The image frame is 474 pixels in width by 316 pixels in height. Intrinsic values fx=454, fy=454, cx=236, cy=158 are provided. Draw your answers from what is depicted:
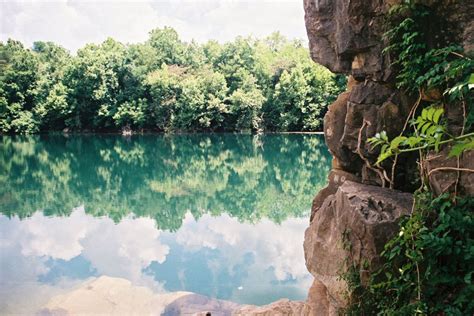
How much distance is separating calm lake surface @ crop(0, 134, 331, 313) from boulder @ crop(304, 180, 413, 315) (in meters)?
3.94

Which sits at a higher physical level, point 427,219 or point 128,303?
point 427,219

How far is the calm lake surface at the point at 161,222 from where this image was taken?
8.39 meters


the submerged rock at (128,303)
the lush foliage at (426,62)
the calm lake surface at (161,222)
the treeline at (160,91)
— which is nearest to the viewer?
the lush foliage at (426,62)

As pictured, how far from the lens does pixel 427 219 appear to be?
3094 millimetres

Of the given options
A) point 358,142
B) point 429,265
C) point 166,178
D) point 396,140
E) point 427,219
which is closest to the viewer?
point 396,140

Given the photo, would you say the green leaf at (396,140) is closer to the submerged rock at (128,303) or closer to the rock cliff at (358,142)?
the rock cliff at (358,142)

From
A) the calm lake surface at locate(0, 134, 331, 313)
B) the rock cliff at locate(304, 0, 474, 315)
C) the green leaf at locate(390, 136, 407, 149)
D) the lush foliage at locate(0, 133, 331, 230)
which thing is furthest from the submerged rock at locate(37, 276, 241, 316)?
the green leaf at locate(390, 136, 407, 149)

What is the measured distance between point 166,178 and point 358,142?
16.0 meters

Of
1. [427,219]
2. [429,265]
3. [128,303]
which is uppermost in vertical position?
[427,219]

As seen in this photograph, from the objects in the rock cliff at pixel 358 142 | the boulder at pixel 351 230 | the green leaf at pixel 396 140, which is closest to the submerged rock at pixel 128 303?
the rock cliff at pixel 358 142

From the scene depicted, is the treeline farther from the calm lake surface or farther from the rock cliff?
the rock cliff

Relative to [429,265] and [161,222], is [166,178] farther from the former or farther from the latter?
[429,265]

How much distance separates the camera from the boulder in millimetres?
3230

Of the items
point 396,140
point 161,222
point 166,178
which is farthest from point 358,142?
point 166,178
